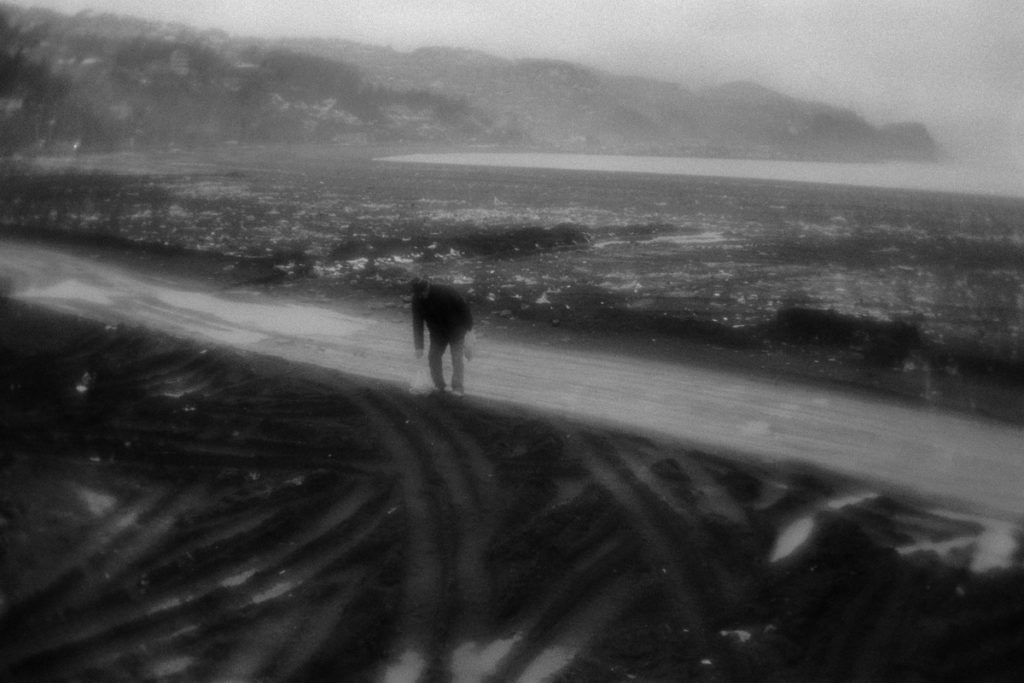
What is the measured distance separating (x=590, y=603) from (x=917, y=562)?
256cm

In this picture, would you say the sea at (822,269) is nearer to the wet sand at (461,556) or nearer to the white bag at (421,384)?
the white bag at (421,384)

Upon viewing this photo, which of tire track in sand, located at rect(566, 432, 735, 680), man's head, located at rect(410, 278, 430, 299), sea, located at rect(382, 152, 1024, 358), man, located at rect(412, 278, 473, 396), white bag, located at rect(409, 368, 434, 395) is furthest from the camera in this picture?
sea, located at rect(382, 152, 1024, 358)

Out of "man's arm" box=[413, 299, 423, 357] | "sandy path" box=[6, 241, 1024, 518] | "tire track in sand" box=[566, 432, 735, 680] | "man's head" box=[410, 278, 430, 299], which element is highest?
"man's head" box=[410, 278, 430, 299]

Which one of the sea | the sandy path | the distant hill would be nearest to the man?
the sandy path

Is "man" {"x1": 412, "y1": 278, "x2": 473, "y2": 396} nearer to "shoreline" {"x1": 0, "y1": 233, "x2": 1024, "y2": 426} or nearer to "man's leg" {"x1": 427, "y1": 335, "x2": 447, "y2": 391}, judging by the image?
"man's leg" {"x1": 427, "y1": 335, "x2": 447, "y2": 391}

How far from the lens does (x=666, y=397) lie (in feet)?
33.1

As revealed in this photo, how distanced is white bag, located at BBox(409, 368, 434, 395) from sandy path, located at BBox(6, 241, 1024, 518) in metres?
0.52

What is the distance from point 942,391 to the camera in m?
10.7

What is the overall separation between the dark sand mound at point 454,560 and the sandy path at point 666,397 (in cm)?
70

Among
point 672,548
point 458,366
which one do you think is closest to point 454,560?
point 672,548

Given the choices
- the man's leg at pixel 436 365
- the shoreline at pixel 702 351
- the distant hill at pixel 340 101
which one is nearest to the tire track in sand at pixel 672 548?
the man's leg at pixel 436 365

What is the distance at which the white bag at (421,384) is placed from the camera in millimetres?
9758

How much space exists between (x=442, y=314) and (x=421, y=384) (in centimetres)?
99

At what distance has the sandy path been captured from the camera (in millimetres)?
8062
